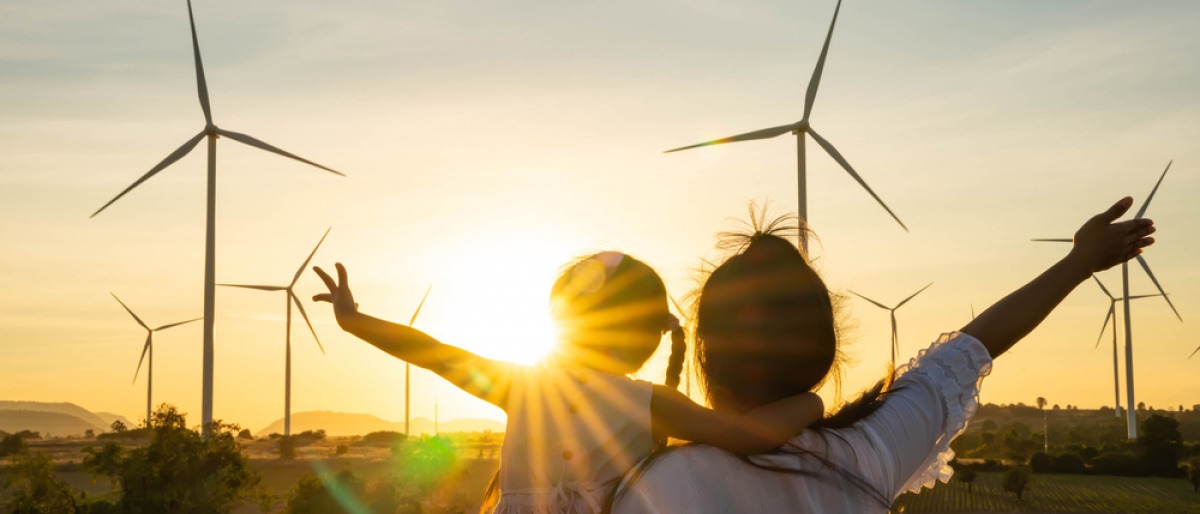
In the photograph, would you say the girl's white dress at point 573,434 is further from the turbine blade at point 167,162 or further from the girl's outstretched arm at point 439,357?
the turbine blade at point 167,162

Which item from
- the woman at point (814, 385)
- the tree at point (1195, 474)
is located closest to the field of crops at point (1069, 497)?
the tree at point (1195, 474)

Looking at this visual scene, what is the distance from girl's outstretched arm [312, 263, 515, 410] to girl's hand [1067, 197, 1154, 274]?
2.46 meters

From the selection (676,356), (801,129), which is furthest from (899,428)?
(801,129)

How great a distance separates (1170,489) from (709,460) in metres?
141

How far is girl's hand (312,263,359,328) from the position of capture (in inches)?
209

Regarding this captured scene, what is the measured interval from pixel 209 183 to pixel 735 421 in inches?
2599

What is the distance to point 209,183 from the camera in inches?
2633

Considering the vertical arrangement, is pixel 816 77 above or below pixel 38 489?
above

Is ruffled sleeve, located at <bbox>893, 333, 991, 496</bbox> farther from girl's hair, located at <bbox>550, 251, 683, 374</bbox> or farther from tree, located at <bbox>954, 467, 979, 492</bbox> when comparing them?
tree, located at <bbox>954, 467, 979, 492</bbox>

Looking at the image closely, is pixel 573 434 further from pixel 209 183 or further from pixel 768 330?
pixel 209 183

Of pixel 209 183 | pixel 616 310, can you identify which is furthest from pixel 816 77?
pixel 616 310

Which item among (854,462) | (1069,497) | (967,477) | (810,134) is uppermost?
(810,134)

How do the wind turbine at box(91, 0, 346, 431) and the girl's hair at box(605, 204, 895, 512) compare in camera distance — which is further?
the wind turbine at box(91, 0, 346, 431)

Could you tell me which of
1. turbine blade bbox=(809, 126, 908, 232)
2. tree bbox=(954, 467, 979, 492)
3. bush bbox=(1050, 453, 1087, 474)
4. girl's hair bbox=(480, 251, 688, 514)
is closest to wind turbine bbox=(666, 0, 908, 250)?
turbine blade bbox=(809, 126, 908, 232)
